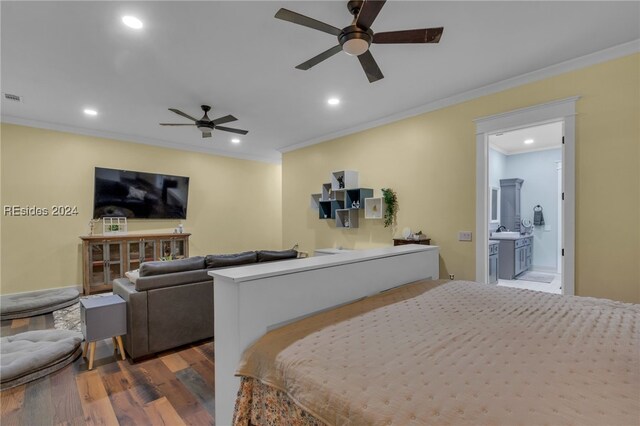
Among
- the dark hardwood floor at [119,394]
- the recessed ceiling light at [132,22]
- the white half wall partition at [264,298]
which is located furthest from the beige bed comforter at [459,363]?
the recessed ceiling light at [132,22]

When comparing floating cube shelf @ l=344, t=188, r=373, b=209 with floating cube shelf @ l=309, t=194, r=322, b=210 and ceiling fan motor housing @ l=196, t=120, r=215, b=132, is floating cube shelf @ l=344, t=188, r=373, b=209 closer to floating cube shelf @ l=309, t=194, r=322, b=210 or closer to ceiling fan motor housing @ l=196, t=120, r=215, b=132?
floating cube shelf @ l=309, t=194, r=322, b=210

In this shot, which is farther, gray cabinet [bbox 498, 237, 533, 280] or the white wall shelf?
gray cabinet [bbox 498, 237, 533, 280]

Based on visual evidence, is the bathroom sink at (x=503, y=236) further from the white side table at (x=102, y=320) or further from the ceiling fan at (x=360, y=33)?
the white side table at (x=102, y=320)

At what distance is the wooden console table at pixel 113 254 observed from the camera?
491cm

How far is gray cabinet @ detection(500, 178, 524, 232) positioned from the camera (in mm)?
6809

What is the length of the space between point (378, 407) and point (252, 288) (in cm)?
83

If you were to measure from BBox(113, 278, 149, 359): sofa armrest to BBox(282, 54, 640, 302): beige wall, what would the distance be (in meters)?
3.38

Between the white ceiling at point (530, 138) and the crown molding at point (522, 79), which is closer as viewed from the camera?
the crown molding at point (522, 79)

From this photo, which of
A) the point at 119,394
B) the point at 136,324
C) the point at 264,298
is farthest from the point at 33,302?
the point at 264,298

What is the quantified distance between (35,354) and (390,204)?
4.25 meters

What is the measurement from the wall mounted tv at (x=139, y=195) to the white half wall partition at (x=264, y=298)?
493cm

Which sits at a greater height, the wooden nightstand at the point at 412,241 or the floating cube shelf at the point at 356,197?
the floating cube shelf at the point at 356,197

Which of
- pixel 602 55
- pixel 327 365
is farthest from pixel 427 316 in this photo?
pixel 602 55

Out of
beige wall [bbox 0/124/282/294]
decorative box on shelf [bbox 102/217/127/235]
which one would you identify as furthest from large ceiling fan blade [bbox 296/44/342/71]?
decorative box on shelf [bbox 102/217/127/235]
